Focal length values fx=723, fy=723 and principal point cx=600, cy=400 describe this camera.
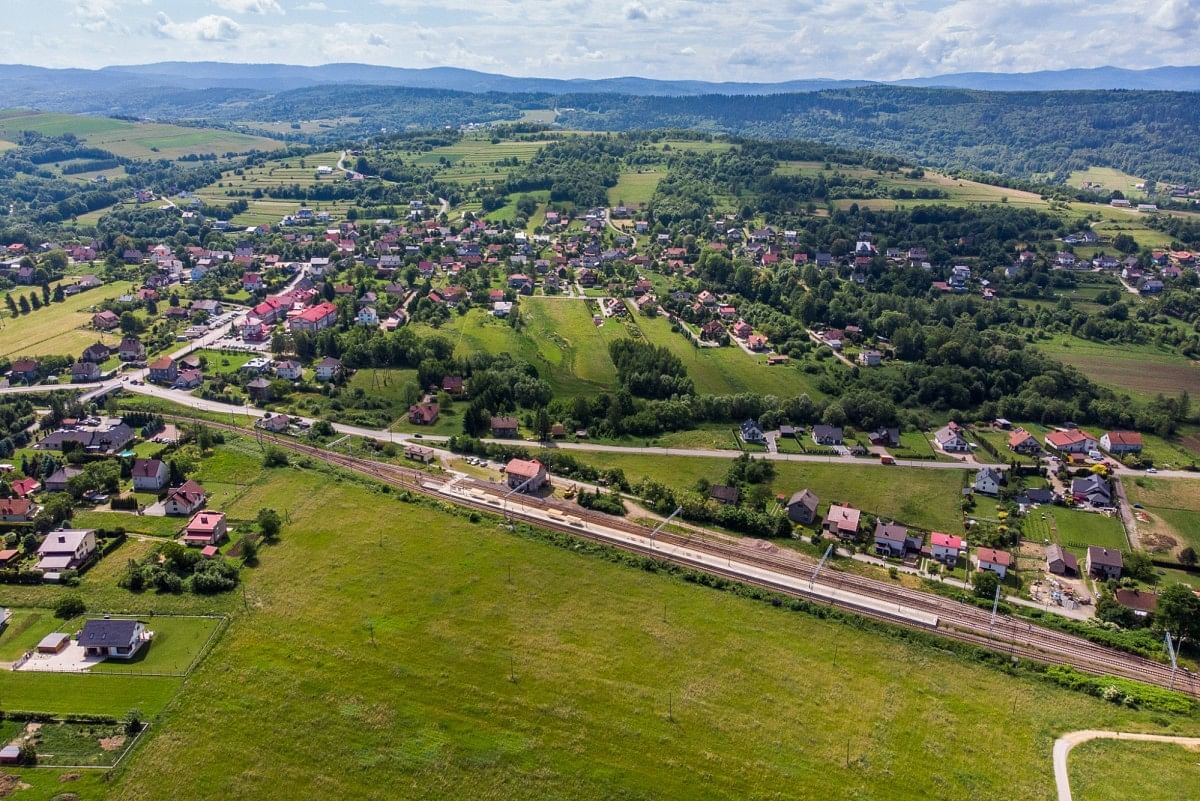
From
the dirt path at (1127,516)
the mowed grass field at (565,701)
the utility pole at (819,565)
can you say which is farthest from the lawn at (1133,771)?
the dirt path at (1127,516)

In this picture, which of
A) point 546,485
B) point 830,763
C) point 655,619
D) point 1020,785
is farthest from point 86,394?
point 1020,785

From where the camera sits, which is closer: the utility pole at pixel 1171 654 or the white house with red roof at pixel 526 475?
the utility pole at pixel 1171 654

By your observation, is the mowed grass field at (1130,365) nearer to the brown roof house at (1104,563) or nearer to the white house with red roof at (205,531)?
the brown roof house at (1104,563)

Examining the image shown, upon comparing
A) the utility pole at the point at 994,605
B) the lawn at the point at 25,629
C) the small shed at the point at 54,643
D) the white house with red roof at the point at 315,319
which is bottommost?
the lawn at the point at 25,629

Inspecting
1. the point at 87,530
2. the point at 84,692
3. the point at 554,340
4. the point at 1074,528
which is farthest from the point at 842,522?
the point at 87,530

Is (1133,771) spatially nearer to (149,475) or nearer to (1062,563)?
(1062,563)

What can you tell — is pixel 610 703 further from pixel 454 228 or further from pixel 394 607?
pixel 454 228

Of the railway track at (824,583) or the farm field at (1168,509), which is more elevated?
the farm field at (1168,509)
